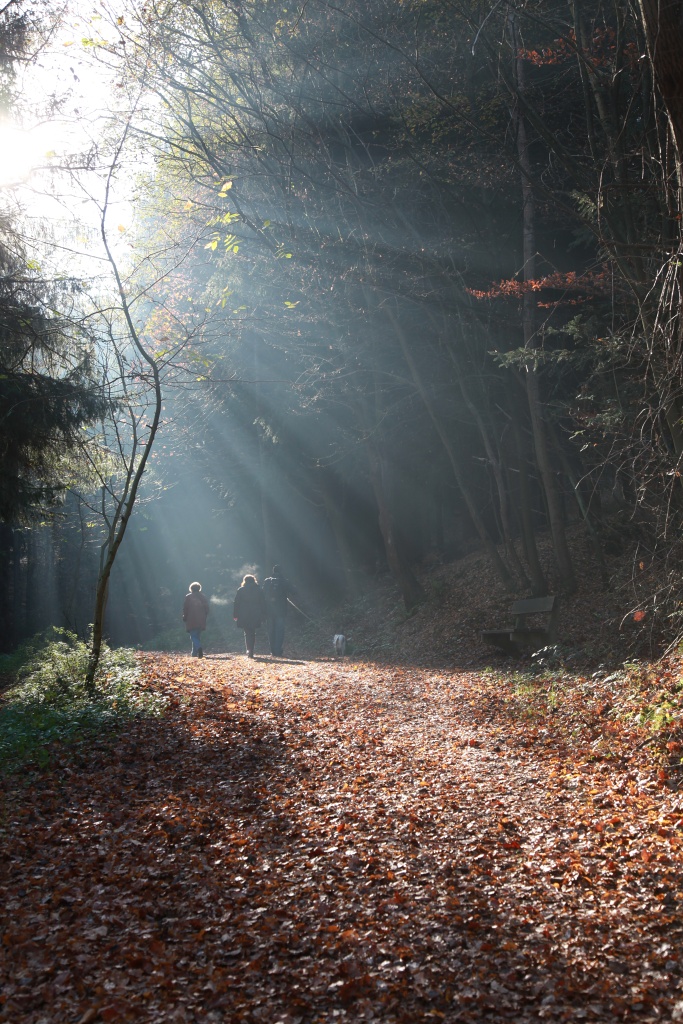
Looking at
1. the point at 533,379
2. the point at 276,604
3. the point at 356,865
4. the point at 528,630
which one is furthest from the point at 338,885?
the point at 276,604

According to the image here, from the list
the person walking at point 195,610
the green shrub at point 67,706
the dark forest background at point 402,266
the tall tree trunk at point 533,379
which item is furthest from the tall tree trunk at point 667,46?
the person walking at point 195,610

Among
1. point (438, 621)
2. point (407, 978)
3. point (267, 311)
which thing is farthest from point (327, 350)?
point (407, 978)

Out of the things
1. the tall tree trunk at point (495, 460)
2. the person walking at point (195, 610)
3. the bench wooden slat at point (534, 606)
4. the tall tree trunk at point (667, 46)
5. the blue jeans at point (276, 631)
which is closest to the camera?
the tall tree trunk at point (667, 46)

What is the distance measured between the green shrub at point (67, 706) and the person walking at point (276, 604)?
623cm

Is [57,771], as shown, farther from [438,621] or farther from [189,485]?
[189,485]

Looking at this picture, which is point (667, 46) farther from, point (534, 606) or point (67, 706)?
point (534, 606)

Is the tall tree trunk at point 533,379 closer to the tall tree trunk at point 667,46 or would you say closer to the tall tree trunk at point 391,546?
the tall tree trunk at point 391,546

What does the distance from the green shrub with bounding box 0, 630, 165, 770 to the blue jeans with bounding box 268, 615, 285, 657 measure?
21.6 feet

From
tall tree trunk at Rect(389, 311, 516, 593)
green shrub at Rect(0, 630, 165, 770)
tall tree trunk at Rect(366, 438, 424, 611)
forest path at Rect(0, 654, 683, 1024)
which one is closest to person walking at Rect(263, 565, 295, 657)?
tall tree trunk at Rect(366, 438, 424, 611)

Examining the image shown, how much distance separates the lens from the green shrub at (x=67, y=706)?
807 centimetres

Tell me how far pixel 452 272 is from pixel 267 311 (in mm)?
5755

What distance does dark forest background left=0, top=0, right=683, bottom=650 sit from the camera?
30.7ft

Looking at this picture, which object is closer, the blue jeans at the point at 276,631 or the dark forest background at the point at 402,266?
the dark forest background at the point at 402,266

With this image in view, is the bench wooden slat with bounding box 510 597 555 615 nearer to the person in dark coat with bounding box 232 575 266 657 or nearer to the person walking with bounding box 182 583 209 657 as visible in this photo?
the person in dark coat with bounding box 232 575 266 657
